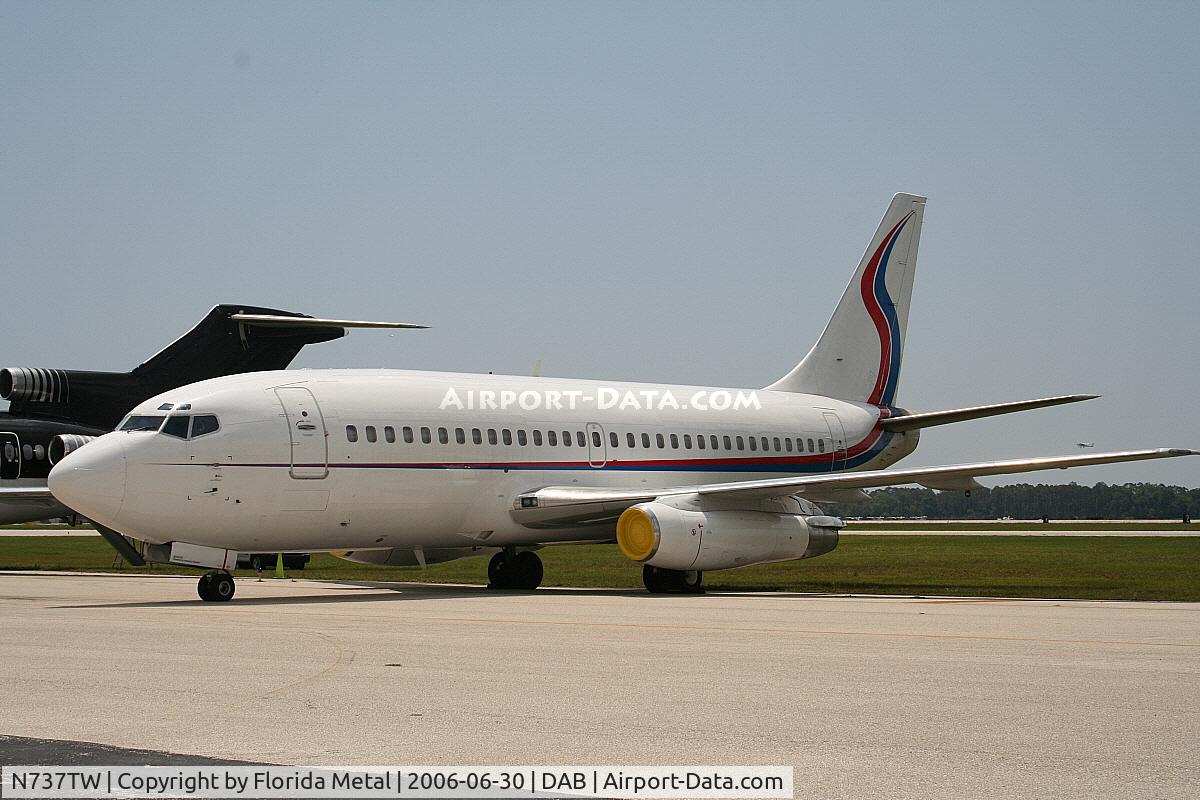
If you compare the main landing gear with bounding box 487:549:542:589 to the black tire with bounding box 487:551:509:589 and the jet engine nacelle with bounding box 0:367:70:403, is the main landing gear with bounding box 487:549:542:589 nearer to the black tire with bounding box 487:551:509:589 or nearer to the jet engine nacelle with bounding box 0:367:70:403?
the black tire with bounding box 487:551:509:589

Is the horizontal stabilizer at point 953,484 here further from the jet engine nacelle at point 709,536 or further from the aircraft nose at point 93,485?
the aircraft nose at point 93,485

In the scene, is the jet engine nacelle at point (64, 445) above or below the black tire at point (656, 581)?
above

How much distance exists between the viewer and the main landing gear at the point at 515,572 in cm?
2830

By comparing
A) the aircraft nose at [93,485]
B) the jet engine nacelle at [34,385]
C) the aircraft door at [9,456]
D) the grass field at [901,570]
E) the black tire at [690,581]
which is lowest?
the grass field at [901,570]

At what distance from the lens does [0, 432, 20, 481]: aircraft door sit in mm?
33875

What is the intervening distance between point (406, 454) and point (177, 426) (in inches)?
157

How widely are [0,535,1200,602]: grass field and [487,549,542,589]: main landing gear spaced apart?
1535 millimetres

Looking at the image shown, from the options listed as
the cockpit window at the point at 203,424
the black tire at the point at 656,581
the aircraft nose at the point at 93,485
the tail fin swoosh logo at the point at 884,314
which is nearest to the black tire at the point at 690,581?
the black tire at the point at 656,581

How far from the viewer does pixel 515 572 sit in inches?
1115

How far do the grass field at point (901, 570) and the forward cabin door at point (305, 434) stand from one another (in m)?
7.60

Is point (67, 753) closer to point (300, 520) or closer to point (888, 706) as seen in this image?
point (888, 706)

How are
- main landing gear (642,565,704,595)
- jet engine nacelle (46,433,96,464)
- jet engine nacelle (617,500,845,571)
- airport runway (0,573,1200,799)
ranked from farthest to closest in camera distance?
jet engine nacelle (46,433,96,464), main landing gear (642,565,704,595), jet engine nacelle (617,500,845,571), airport runway (0,573,1200,799)

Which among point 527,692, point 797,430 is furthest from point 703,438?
point 527,692

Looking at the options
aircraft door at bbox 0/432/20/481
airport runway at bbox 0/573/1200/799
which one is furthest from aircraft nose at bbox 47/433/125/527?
aircraft door at bbox 0/432/20/481
